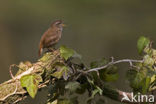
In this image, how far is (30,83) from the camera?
86.6 inches

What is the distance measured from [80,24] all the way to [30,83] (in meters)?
8.72

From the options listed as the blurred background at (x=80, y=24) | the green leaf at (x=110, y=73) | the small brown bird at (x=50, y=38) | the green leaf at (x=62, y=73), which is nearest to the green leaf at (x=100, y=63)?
the green leaf at (x=110, y=73)

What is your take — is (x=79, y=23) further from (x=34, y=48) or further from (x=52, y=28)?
(x=52, y=28)

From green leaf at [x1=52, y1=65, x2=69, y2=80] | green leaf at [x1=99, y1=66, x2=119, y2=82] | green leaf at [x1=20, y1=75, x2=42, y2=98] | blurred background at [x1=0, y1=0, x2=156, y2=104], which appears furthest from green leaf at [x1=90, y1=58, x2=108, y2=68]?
blurred background at [x1=0, y1=0, x2=156, y2=104]

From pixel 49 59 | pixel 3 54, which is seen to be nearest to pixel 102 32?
pixel 3 54

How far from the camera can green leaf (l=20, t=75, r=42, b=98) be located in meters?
2.20

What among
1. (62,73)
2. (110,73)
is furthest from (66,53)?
(110,73)

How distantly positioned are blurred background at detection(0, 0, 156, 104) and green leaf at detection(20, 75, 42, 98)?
705 centimetres

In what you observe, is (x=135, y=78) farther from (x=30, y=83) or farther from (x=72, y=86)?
(x=30, y=83)

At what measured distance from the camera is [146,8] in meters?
11.3

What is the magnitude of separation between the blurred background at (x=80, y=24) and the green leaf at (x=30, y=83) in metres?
7.05

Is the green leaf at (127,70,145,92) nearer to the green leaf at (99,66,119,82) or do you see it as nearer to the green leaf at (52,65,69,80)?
the green leaf at (99,66,119,82)

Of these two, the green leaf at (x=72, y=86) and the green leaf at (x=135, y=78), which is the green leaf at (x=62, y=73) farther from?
the green leaf at (x=135, y=78)

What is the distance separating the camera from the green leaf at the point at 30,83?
220 centimetres
